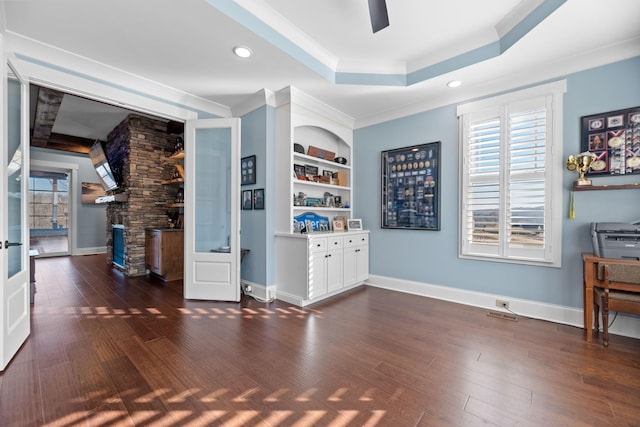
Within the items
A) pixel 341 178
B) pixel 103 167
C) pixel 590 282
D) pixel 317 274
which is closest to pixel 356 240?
pixel 317 274

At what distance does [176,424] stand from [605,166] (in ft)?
13.2

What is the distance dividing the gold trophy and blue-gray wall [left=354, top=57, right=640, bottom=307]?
0.33 ft

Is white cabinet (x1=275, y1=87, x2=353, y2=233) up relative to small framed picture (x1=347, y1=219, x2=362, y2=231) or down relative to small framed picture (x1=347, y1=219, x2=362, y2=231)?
up

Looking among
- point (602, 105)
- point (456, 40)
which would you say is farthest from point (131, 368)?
point (602, 105)

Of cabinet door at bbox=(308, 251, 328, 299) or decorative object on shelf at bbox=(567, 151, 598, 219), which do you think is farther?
cabinet door at bbox=(308, 251, 328, 299)

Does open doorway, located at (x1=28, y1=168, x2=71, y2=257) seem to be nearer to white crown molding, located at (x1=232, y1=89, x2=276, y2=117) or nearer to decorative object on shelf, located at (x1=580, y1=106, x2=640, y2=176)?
white crown molding, located at (x1=232, y1=89, x2=276, y2=117)

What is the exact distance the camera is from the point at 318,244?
142 inches

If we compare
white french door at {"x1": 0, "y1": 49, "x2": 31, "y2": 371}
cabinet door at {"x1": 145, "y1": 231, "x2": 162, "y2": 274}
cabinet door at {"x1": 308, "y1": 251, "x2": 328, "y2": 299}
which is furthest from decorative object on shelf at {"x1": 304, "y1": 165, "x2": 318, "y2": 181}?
white french door at {"x1": 0, "y1": 49, "x2": 31, "y2": 371}

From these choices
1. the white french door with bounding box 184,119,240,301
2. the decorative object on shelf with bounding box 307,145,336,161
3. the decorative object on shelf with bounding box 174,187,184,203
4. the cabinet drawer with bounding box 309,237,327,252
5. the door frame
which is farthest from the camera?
the door frame

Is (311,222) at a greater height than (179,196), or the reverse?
(179,196)

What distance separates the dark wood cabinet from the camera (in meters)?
4.60

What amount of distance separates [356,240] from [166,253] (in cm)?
306

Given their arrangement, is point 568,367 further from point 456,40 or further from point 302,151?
point 302,151

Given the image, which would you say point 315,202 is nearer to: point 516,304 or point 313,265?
point 313,265
